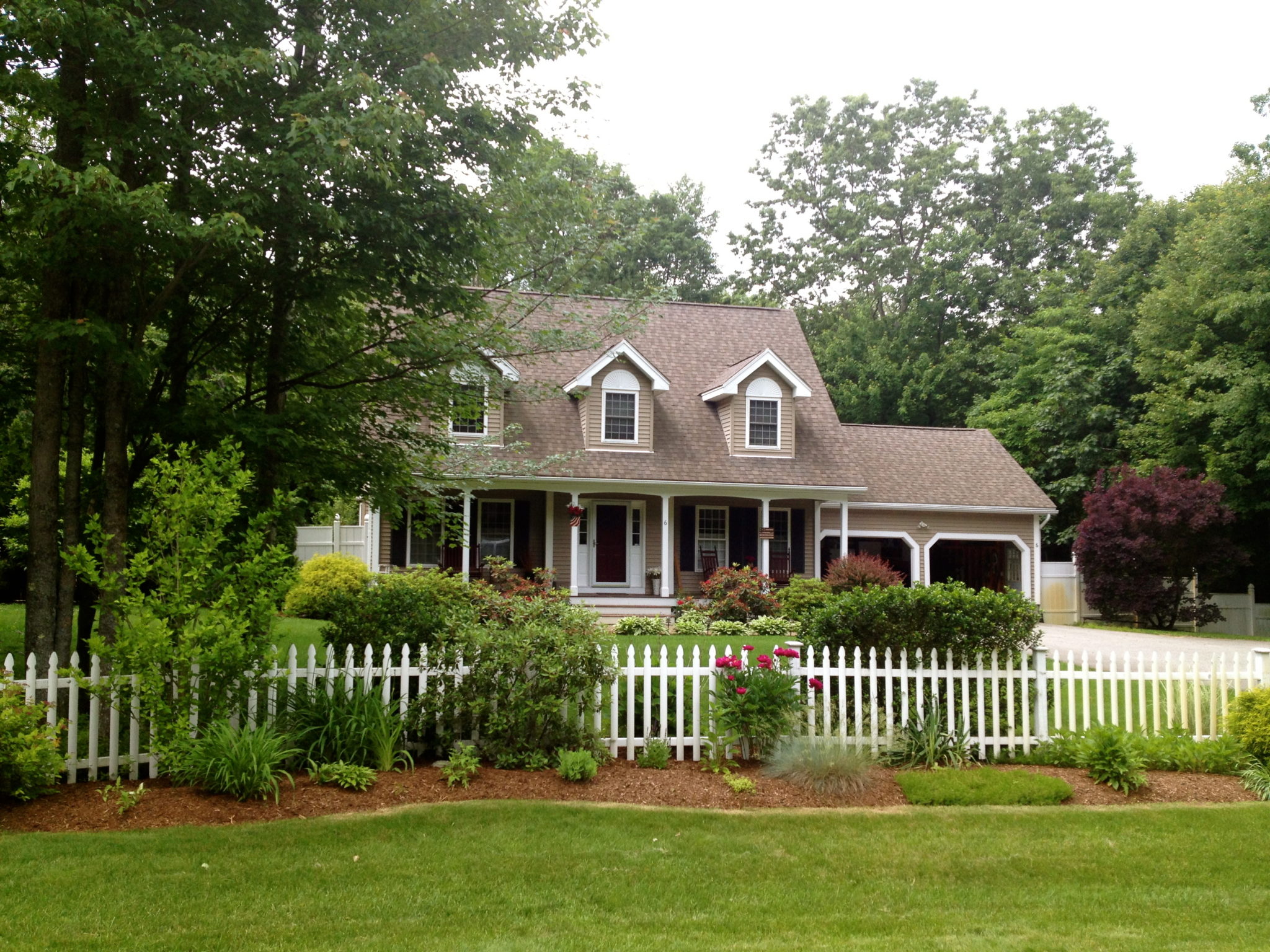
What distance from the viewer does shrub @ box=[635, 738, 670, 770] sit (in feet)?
28.7

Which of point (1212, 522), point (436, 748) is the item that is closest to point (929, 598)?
point (436, 748)

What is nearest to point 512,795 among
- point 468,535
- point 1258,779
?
point 1258,779

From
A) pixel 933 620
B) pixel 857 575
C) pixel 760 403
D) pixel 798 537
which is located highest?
pixel 760 403

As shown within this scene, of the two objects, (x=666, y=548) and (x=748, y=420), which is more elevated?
(x=748, y=420)

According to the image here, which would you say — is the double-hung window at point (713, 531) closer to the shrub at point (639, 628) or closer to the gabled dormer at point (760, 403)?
the gabled dormer at point (760, 403)

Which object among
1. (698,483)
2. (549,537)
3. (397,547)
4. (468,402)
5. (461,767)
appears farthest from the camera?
(549,537)

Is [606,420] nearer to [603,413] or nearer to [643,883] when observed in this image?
[603,413]

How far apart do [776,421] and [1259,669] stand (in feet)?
46.4

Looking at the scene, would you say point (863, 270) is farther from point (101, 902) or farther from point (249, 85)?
point (101, 902)

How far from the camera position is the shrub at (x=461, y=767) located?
790 cm

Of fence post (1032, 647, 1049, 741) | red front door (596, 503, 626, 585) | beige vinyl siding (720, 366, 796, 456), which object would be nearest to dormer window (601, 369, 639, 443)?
red front door (596, 503, 626, 585)

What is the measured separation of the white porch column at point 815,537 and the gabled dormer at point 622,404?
4.31m

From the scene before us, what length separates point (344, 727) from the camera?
8125 millimetres

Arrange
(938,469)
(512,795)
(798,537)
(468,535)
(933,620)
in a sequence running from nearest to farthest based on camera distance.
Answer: (512,795) < (933,620) < (468,535) < (798,537) < (938,469)
